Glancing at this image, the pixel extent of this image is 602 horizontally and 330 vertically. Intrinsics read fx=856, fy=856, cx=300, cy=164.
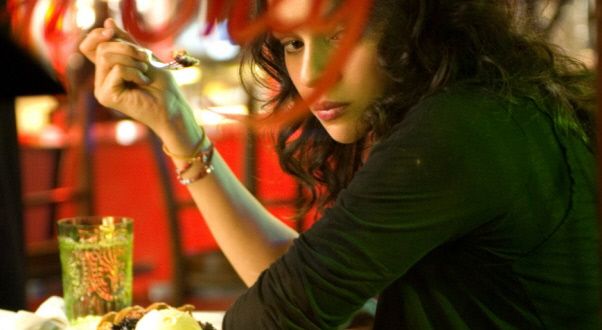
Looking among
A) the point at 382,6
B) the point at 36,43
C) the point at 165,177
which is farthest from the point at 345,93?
the point at 165,177

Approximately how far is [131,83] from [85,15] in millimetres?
140

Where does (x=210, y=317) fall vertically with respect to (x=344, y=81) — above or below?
below

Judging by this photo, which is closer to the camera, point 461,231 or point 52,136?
point 461,231

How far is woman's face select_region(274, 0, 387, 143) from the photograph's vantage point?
40.8 inches

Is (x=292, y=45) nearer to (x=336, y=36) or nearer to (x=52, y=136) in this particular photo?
(x=336, y=36)

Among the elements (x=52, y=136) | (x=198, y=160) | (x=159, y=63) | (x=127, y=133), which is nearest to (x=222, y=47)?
(x=159, y=63)

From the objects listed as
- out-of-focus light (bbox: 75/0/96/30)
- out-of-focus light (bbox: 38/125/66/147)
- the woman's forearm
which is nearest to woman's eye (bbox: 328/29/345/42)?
out-of-focus light (bbox: 75/0/96/30)

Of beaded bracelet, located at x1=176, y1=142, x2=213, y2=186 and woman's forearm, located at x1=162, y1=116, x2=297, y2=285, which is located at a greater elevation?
beaded bracelet, located at x1=176, y1=142, x2=213, y2=186

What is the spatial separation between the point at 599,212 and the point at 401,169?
1.08 feet

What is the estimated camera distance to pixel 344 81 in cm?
120

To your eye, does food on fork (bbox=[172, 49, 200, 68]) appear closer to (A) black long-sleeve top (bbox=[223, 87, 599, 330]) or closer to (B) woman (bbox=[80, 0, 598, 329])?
(B) woman (bbox=[80, 0, 598, 329])

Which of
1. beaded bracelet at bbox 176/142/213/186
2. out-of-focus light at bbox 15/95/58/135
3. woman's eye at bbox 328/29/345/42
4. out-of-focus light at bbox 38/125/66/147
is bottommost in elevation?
out-of-focus light at bbox 38/125/66/147

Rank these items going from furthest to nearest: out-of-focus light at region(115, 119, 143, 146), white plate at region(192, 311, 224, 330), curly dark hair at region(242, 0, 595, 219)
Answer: out-of-focus light at region(115, 119, 143, 146), white plate at region(192, 311, 224, 330), curly dark hair at region(242, 0, 595, 219)

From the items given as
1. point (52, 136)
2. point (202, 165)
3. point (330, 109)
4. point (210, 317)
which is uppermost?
point (330, 109)
